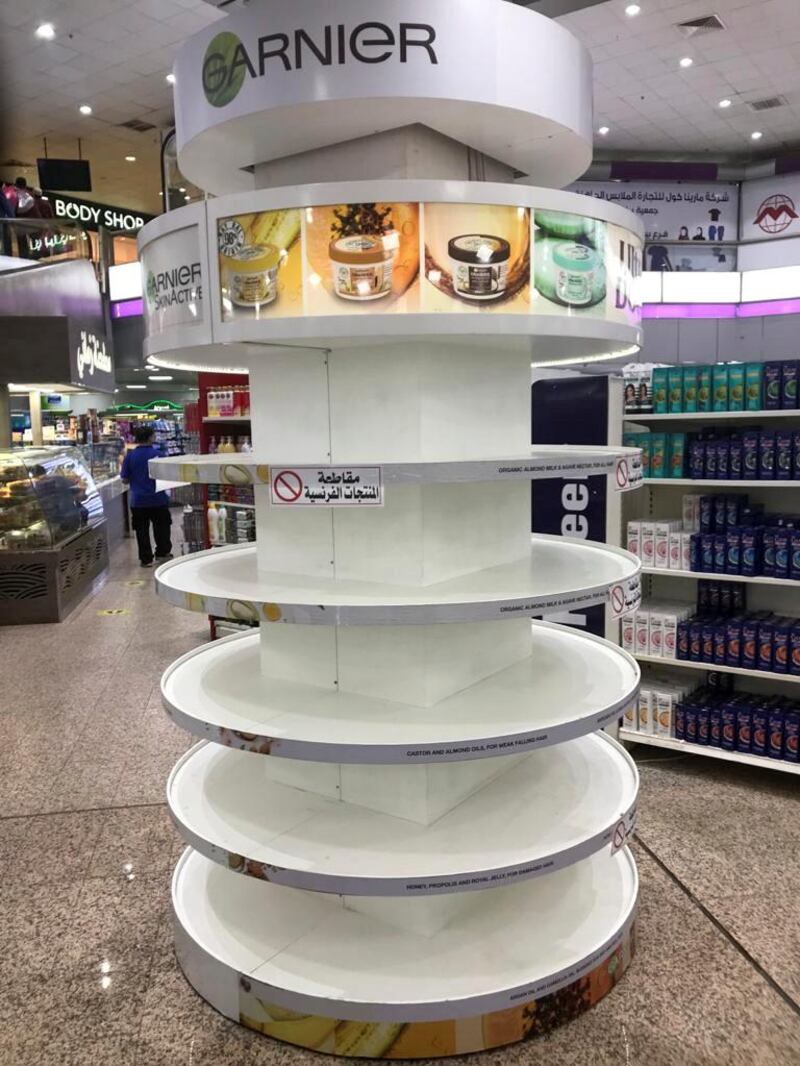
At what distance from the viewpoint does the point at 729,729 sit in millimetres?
3641

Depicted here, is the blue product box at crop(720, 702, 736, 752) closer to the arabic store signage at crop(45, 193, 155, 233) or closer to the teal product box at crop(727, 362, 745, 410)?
the teal product box at crop(727, 362, 745, 410)

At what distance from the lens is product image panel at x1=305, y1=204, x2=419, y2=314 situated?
174 centimetres

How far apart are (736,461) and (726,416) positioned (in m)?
0.21

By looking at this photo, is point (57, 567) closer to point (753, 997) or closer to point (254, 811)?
point (254, 811)

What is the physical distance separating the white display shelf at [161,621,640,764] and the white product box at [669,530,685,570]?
139cm

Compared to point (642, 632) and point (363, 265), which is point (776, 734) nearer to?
point (642, 632)

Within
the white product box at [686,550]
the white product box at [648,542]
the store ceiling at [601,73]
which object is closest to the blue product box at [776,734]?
the white product box at [686,550]

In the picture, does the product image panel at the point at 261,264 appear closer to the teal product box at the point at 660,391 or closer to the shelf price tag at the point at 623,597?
the shelf price tag at the point at 623,597

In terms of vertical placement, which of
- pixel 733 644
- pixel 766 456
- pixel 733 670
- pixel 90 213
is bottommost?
pixel 733 670

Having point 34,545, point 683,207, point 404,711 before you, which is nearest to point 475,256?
point 404,711

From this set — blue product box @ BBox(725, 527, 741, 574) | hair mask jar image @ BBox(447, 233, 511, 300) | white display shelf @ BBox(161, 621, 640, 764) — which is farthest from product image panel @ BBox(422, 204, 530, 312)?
blue product box @ BBox(725, 527, 741, 574)

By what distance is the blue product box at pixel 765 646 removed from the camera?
3.54 metres

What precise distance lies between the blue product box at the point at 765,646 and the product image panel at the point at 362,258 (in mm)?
2579

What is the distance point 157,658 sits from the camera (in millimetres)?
5602
